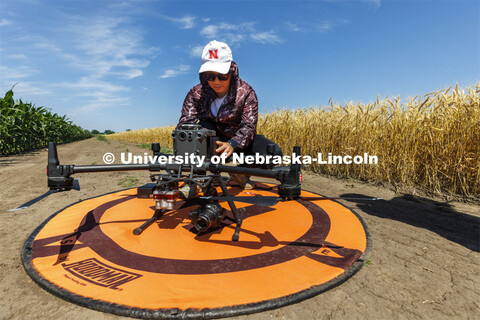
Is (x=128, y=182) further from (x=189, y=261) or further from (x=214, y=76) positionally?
(x=189, y=261)

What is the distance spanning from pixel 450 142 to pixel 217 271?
4.85 meters

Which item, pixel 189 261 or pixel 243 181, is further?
pixel 243 181

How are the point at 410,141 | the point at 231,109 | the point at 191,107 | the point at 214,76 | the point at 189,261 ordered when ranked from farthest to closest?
1. the point at 410,141
2. the point at 191,107
3. the point at 231,109
4. the point at 214,76
5. the point at 189,261

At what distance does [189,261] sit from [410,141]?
5.11 metres

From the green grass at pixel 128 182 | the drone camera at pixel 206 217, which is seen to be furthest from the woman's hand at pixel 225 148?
the green grass at pixel 128 182

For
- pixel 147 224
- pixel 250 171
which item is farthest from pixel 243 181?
pixel 250 171

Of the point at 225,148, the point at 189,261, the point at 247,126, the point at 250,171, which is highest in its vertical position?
the point at 247,126

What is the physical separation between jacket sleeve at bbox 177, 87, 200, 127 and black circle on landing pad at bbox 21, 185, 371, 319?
5.26 feet

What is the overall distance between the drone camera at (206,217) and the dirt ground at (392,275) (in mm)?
1014

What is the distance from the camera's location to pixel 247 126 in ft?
12.1

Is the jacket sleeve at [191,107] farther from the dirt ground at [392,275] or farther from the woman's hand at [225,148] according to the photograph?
the dirt ground at [392,275]

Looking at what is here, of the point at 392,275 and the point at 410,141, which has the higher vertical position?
the point at 410,141

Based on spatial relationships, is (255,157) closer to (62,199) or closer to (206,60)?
(206,60)

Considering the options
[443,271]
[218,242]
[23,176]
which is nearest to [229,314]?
[218,242]
